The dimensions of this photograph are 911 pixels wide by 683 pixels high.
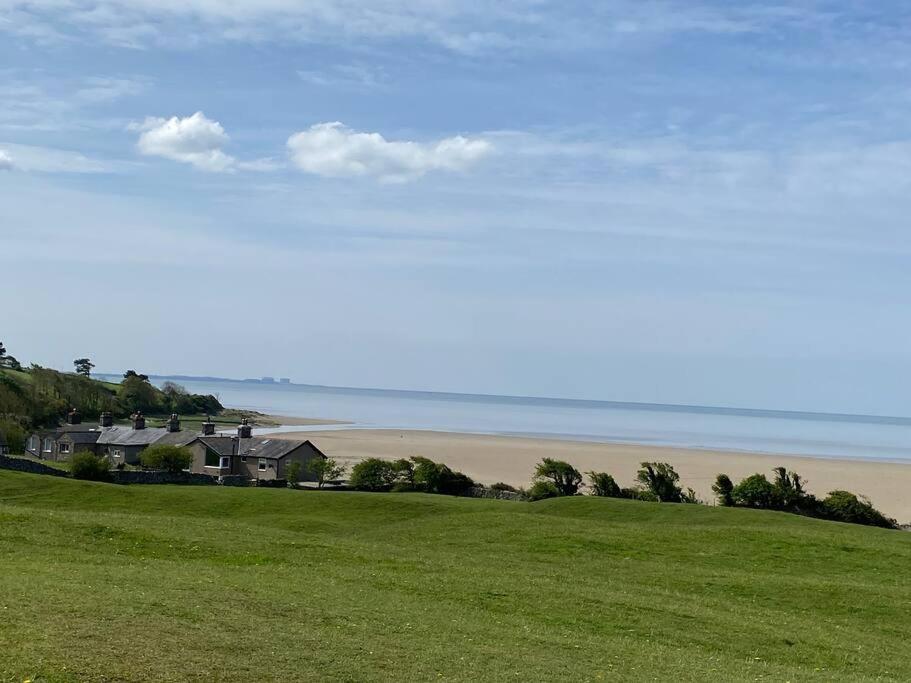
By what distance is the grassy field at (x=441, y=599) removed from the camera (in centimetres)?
1723

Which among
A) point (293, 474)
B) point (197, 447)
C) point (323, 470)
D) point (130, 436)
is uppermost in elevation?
point (130, 436)

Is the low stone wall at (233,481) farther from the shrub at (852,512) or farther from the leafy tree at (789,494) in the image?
the shrub at (852,512)

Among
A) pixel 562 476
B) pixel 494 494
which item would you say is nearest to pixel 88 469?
pixel 494 494

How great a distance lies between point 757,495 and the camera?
61.5 meters

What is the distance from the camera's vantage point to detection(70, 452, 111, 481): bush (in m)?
65.1

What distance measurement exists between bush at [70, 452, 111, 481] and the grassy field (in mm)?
16410

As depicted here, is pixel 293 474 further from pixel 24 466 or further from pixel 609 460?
pixel 609 460

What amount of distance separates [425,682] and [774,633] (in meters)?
12.0

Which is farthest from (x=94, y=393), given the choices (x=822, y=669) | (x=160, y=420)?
(x=822, y=669)

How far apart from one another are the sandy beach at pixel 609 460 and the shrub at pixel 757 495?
1356 cm

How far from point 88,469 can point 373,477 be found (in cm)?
1896

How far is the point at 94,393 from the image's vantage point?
15512 centimetres

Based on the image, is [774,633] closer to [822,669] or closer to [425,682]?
[822,669]

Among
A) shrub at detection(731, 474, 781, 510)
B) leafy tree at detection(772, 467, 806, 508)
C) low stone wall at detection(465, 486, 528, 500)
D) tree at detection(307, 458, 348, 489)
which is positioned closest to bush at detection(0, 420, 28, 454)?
tree at detection(307, 458, 348, 489)
